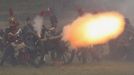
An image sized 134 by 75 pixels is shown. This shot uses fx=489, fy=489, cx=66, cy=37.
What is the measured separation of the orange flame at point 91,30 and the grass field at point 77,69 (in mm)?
981

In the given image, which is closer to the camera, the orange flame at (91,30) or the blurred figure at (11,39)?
the blurred figure at (11,39)

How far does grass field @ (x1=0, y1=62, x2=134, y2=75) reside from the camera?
16.2m

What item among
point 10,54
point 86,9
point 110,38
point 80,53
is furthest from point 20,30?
point 86,9

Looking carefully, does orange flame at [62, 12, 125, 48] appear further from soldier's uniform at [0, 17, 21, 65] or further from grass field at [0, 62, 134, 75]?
soldier's uniform at [0, 17, 21, 65]

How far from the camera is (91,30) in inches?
765

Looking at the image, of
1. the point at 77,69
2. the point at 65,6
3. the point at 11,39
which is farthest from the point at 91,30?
the point at 65,6

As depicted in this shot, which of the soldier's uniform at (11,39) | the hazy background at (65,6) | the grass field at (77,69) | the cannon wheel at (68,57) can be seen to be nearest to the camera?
the grass field at (77,69)

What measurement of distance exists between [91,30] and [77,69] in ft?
9.59

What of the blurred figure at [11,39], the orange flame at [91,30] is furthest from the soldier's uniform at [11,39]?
the orange flame at [91,30]

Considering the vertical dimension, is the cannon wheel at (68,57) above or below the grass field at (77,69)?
above

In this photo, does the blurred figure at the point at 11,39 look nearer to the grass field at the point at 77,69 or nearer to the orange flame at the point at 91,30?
the grass field at the point at 77,69

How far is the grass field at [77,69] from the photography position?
53.3 ft

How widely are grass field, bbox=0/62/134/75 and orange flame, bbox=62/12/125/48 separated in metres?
0.98

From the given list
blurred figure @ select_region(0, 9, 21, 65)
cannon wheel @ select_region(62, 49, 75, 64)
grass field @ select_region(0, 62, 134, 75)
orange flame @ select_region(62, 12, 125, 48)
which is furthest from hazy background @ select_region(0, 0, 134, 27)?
grass field @ select_region(0, 62, 134, 75)
